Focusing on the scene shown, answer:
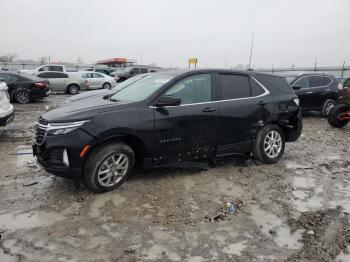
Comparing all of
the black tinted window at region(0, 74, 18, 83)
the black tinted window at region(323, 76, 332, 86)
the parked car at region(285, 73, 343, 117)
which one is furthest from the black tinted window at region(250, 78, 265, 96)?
the black tinted window at region(0, 74, 18, 83)

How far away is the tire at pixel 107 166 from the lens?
173 inches

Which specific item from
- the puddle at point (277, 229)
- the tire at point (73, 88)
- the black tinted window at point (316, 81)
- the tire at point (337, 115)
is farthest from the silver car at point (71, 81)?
the puddle at point (277, 229)

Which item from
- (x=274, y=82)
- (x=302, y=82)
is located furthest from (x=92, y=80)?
(x=274, y=82)

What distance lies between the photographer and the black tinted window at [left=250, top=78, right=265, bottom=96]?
234 inches

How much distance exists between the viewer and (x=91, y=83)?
2166cm

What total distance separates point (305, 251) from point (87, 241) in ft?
7.10

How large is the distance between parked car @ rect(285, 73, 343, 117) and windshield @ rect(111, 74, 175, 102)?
7461mm

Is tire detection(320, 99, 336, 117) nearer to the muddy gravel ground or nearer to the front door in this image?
the muddy gravel ground

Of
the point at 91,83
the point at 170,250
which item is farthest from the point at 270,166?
the point at 91,83

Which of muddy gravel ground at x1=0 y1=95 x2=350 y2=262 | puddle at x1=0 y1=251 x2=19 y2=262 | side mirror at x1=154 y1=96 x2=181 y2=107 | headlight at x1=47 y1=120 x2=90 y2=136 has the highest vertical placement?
side mirror at x1=154 y1=96 x2=181 y2=107

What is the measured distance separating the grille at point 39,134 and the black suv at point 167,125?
14 mm

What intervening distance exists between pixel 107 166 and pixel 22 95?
459 inches

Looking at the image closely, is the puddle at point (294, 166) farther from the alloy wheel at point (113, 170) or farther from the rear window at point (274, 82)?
the alloy wheel at point (113, 170)

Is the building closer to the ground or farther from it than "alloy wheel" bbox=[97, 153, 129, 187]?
farther from it
